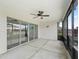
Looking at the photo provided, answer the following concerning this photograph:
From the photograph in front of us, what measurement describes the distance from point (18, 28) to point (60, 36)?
5.56 m

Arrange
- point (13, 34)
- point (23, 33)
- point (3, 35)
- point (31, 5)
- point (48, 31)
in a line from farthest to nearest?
point (48, 31), point (23, 33), point (13, 34), point (3, 35), point (31, 5)

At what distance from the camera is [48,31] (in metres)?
10.1

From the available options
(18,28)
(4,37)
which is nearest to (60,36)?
(18,28)

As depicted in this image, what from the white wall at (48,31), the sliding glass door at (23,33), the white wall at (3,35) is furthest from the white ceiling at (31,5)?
the white wall at (48,31)

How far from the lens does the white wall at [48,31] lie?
9812 mm

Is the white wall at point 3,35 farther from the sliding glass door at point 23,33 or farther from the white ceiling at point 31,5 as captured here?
the sliding glass door at point 23,33

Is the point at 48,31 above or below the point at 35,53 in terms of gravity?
above

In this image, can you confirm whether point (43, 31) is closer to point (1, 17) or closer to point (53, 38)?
point (53, 38)

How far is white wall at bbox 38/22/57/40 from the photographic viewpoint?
981 centimetres

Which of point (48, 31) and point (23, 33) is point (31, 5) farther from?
point (48, 31)

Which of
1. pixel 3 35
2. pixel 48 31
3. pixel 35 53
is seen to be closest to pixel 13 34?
pixel 3 35

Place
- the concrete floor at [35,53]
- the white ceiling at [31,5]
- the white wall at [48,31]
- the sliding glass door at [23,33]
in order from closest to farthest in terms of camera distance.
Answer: the white ceiling at [31,5] → the concrete floor at [35,53] → the sliding glass door at [23,33] → the white wall at [48,31]

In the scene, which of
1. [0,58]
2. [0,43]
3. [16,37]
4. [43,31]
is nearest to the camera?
[0,58]

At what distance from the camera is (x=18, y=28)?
6.14m
